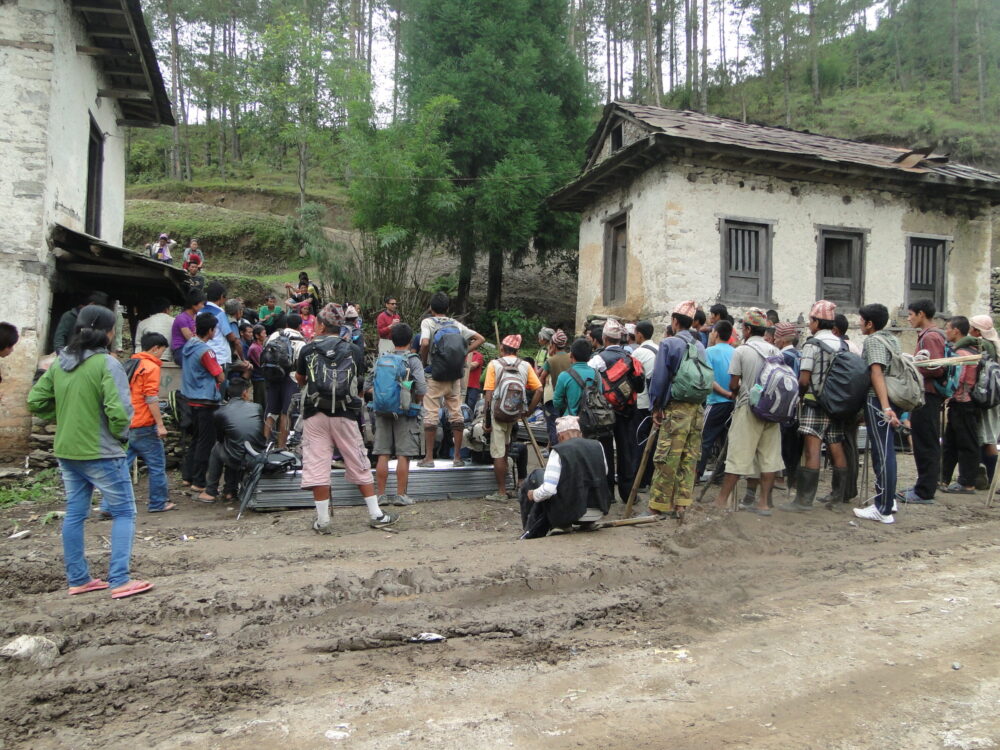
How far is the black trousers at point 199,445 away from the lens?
→ 7.73m

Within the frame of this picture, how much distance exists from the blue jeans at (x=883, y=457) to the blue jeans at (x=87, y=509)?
609 centimetres

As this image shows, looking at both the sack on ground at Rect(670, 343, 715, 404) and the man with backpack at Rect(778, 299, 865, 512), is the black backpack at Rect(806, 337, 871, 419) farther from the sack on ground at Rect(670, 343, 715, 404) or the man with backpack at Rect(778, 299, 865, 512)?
the sack on ground at Rect(670, 343, 715, 404)

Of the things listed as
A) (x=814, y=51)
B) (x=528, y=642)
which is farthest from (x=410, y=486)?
(x=814, y=51)

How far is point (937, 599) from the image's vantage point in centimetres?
465

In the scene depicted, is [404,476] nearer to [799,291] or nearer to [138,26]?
[138,26]

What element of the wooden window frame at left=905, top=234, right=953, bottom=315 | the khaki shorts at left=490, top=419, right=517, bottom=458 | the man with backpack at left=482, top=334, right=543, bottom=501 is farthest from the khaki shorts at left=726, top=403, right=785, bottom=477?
the wooden window frame at left=905, top=234, right=953, bottom=315

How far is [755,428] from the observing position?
6.42m

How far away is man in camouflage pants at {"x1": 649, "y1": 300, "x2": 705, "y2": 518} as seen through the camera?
6148mm

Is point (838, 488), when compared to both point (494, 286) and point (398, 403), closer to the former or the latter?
point (398, 403)

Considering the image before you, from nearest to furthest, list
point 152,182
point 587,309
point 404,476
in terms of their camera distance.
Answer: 1. point 404,476
2. point 587,309
3. point 152,182

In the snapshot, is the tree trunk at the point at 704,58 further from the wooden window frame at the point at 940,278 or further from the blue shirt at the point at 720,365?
the blue shirt at the point at 720,365

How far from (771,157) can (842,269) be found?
320cm

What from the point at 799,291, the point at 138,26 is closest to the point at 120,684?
the point at 138,26

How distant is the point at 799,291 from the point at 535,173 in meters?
7.19
